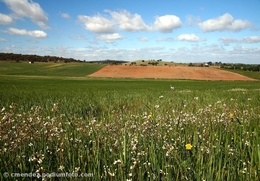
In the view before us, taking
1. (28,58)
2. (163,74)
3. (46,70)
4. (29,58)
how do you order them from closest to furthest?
(163,74)
(46,70)
(28,58)
(29,58)

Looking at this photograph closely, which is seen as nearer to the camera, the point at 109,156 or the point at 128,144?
the point at 109,156

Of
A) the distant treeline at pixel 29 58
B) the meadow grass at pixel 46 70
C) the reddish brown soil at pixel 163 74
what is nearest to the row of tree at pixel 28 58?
the distant treeline at pixel 29 58

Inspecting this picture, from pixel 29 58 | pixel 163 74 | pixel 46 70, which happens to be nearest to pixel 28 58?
pixel 29 58

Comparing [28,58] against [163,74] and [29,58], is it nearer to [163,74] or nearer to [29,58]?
[29,58]

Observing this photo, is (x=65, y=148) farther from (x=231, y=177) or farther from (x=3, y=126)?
(x=231, y=177)

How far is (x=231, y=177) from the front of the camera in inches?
94.7

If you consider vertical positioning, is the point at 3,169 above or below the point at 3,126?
below

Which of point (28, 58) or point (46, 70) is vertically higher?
point (28, 58)

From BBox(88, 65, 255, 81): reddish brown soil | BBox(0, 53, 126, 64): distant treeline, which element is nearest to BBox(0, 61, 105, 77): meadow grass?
BBox(88, 65, 255, 81): reddish brown soil

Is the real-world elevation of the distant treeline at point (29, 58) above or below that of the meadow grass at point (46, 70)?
above

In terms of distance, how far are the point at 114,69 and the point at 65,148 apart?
10346 centimetres

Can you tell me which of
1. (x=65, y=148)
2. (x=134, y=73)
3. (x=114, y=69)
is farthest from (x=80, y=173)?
(x=114, y=69)

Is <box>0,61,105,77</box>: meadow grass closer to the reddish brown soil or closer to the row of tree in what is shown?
the reddish brown soil

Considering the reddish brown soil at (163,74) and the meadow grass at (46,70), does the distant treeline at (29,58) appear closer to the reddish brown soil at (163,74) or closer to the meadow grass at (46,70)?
the meadow grass at (46,70)
